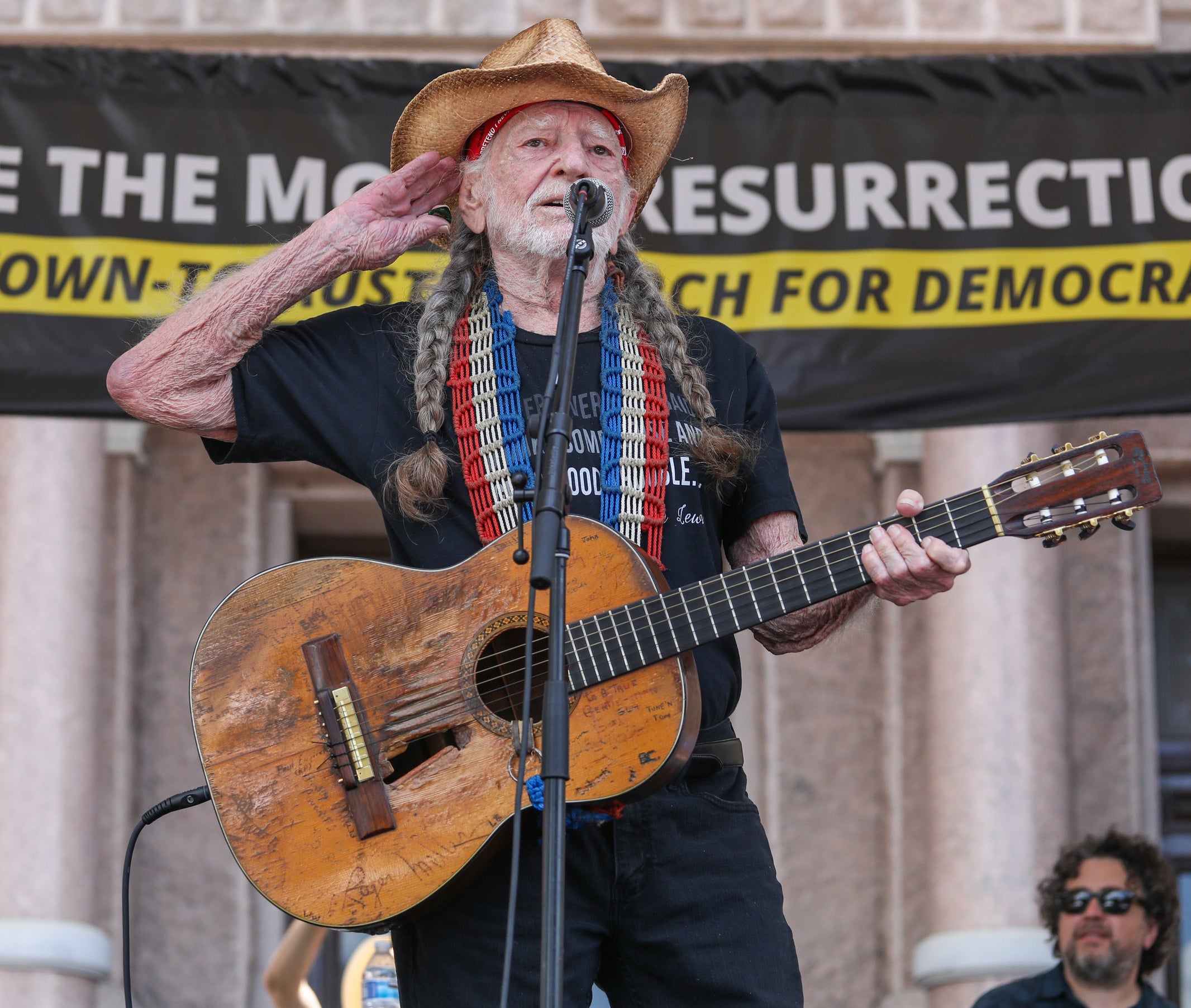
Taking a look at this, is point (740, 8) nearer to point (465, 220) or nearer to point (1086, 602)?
point (1086, 602)

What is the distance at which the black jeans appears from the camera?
9.25 ft

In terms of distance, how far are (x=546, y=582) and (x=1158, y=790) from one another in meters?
5.11

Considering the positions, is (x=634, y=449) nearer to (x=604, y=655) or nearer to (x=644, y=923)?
(x=604, y=655)

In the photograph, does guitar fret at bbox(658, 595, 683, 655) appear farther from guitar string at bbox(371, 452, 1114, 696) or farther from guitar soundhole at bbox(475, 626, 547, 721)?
guitar soundhole at bbox(475, 626, 547, 721)

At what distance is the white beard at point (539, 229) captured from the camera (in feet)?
10.8

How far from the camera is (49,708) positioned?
242 inches

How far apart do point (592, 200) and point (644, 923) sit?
3.88ft

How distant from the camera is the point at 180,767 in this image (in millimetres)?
6633

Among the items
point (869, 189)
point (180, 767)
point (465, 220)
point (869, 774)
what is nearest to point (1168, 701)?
point (869, 774)

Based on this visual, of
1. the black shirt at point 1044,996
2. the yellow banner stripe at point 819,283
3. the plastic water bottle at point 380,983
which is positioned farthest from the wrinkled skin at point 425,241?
the black shirt at point 1044,996

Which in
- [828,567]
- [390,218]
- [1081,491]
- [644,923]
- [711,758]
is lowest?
[644,923]

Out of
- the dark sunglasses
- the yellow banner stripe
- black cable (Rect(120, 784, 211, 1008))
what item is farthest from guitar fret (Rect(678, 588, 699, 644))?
the dark sunglasses

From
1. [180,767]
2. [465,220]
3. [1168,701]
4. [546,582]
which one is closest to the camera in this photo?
[546,582]

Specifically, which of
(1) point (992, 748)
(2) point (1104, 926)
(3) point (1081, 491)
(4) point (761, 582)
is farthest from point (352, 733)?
(1) point (992, 748)
